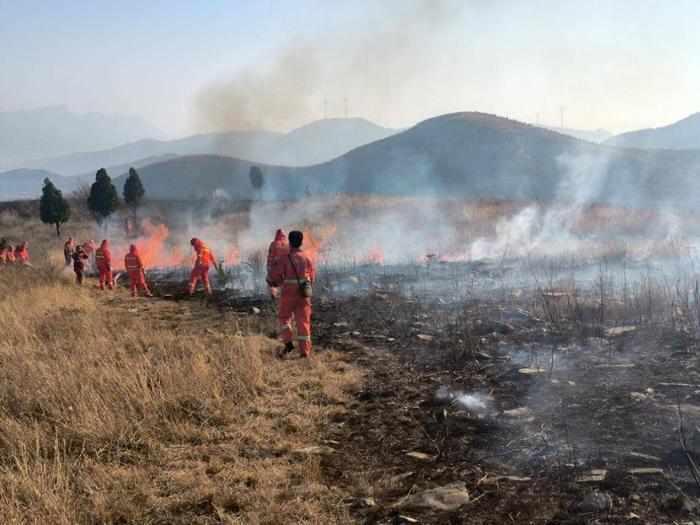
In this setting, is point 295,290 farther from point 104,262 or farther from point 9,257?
point 9,257

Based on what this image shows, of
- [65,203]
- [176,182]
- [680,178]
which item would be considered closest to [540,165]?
[680,178]

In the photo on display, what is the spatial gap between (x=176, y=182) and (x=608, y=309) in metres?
110

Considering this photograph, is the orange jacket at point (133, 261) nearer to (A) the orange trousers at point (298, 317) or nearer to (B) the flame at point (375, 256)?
(B) the flame at point (375, 256)

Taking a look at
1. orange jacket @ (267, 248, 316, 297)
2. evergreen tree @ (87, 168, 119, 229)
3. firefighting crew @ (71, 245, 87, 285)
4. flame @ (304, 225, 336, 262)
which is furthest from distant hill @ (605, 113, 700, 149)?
orange jacket @ (267, 248, 316, 297)

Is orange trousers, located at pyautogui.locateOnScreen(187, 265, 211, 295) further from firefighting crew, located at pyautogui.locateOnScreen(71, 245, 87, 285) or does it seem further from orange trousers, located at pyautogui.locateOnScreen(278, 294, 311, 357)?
orange trousers, located at pyautogui.locateOnScreen(278, 294, 311, 357)

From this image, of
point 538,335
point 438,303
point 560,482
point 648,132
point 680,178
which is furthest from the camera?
point 648,132

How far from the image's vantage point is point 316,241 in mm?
19047

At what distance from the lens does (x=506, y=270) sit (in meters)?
12.6

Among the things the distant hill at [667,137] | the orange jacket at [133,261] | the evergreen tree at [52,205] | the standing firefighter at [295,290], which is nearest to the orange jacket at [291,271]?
the standing firefighter at [295,290]

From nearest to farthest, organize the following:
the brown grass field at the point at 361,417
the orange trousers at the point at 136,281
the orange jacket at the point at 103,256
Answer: the brown grass field at the point at 361,417, the orange trousers at the point at 136,281, the orange jacket at the point at 103,256

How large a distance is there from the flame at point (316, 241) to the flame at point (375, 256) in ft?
5.96

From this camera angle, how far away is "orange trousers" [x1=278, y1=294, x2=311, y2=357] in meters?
6.59

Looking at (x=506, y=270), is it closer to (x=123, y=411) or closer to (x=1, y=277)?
(x=123, y=411)

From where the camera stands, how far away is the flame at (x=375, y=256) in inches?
648
